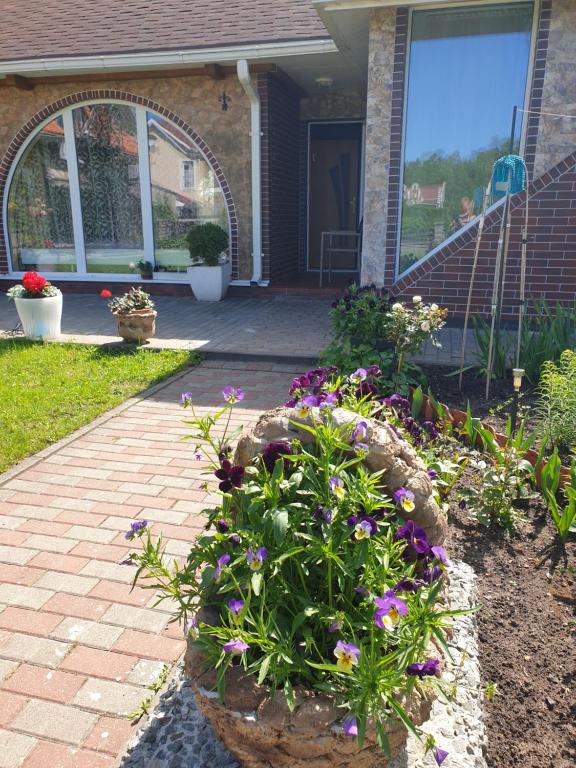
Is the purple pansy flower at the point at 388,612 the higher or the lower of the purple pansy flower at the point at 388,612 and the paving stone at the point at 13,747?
the higher

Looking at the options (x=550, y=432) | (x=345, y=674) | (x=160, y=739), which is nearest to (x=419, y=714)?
(x=345, y=674)

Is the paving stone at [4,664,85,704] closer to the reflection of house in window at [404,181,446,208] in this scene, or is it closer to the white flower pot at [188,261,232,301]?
the reflection of house in window at [404,181,446,208]

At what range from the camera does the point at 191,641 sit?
5.56ft

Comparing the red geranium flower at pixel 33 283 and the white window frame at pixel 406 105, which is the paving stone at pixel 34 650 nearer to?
the red geranium flower at pixel 33 283

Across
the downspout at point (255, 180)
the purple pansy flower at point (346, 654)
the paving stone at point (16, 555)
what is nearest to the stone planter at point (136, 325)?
the downspout at point (255, 180)

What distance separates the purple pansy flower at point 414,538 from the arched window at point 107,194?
8820 mm

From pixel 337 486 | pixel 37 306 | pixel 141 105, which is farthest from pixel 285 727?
pixel 141 105

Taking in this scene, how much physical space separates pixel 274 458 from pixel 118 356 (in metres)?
4.85

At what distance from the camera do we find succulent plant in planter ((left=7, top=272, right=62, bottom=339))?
22.3 ft

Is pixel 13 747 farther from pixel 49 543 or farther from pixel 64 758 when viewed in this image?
Result: pixel 49 543


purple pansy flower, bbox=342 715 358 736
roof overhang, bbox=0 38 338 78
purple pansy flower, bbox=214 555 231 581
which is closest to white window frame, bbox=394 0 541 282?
roof overhang, bbox=0 38 338 78

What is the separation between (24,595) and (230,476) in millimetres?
1403

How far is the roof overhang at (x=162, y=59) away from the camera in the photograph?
27.4 ft

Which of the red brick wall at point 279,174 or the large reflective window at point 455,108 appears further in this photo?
the red brick wall at point 279,174
